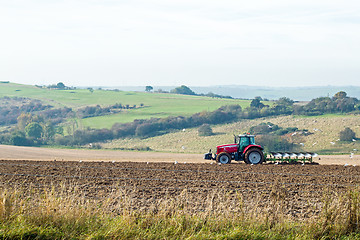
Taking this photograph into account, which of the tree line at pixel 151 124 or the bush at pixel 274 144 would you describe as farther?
the tree line at pixel 151 124

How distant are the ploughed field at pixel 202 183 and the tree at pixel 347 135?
28665mm

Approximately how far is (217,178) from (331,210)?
9314 mm

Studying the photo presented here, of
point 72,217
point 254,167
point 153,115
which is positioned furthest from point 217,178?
point 153,115

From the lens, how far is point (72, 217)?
10008mm

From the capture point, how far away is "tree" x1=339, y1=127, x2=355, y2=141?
51406 millimetres

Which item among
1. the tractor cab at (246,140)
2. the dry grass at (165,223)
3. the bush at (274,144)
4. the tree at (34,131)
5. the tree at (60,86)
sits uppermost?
the tree at (60,86)

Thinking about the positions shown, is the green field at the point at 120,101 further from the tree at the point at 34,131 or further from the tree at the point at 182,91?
the tree at the point at 182,91

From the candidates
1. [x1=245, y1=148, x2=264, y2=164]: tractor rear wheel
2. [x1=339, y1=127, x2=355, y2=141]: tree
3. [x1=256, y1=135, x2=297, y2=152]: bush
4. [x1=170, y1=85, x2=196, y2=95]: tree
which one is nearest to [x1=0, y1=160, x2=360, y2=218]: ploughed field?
[x1=245, y1=148, x2=264, y2=164]: tractor rear wheel

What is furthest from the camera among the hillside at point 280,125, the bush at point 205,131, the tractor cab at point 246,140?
the bush at point 205,131

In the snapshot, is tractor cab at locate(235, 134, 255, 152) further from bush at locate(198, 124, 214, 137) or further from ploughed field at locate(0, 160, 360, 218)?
bush at locate(198, 124, 214, 137)

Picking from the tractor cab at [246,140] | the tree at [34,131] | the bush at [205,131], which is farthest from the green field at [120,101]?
the tractor cab at [246,140]

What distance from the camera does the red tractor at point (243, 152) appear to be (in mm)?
25094

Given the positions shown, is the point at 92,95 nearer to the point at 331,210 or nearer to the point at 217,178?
the point at 217,178

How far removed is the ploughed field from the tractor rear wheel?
47 centimetres
